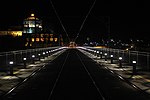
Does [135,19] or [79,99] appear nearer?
[79,99]

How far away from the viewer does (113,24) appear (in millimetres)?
125438

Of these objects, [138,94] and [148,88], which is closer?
[138,94]

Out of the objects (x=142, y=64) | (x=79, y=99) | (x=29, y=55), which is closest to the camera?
(x=79, y=99)

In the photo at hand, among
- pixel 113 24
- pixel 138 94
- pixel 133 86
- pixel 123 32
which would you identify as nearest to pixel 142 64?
pixel 133 86

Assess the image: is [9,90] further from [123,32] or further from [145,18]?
[123,32]

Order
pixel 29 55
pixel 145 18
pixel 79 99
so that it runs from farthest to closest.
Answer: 1. pixel 145 18
2. pixel 29 55
3. pixel 79 99

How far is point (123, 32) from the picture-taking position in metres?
140

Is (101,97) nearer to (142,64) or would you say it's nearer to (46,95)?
(46,95)

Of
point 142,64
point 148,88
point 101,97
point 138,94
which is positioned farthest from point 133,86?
point 142,64

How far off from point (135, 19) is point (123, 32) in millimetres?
27803

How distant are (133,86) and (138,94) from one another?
2.75 m

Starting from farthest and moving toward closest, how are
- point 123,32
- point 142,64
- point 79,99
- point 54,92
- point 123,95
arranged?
point 123,32 < point 142,64 < point 54,92 < point 123,95 < point 79,99

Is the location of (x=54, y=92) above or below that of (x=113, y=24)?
below

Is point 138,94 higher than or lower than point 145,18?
lower
